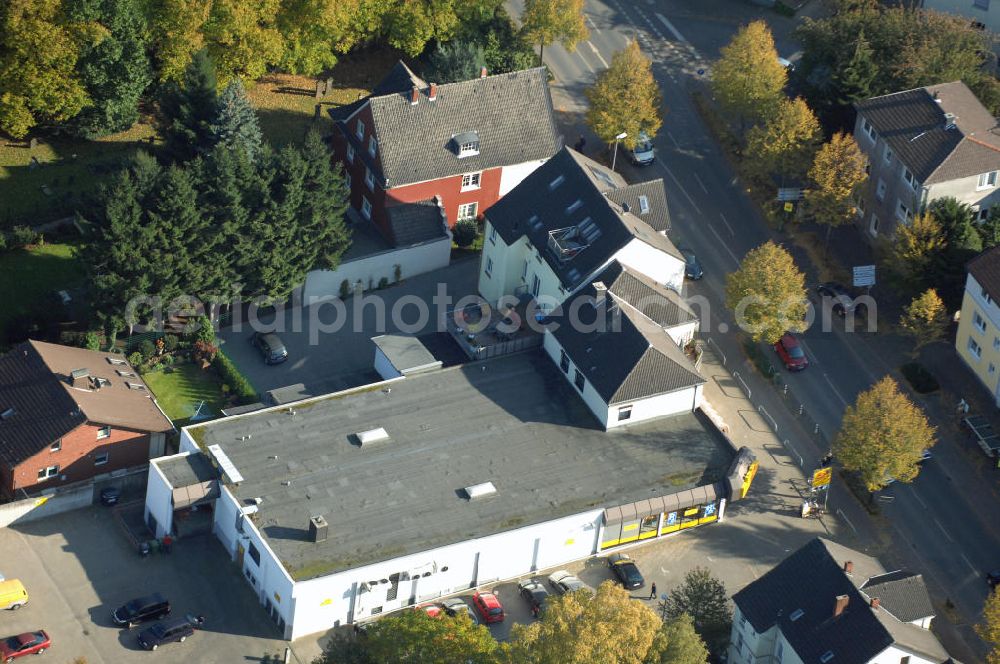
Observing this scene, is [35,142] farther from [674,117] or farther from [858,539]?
[858,539]

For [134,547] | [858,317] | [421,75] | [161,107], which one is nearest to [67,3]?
[161,107]

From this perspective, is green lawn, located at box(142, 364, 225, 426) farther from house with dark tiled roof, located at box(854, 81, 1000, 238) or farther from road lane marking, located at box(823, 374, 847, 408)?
house with dark tiled roof, located at box(854, 81, 1000, 238)

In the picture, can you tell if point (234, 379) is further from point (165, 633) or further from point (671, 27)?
point (671, 27)

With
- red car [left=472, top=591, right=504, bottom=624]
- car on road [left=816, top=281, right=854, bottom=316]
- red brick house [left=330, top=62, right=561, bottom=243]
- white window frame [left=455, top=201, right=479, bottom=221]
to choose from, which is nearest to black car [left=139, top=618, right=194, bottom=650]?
red car [left=472, top=591, right=504, bottom=624]

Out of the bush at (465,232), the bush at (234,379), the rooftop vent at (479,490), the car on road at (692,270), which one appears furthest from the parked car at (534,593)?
the bush at (465,232)

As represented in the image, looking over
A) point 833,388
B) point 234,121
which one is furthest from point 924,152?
point 234,121

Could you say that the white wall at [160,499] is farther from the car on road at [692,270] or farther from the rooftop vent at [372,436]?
the car on road at [692,270]
